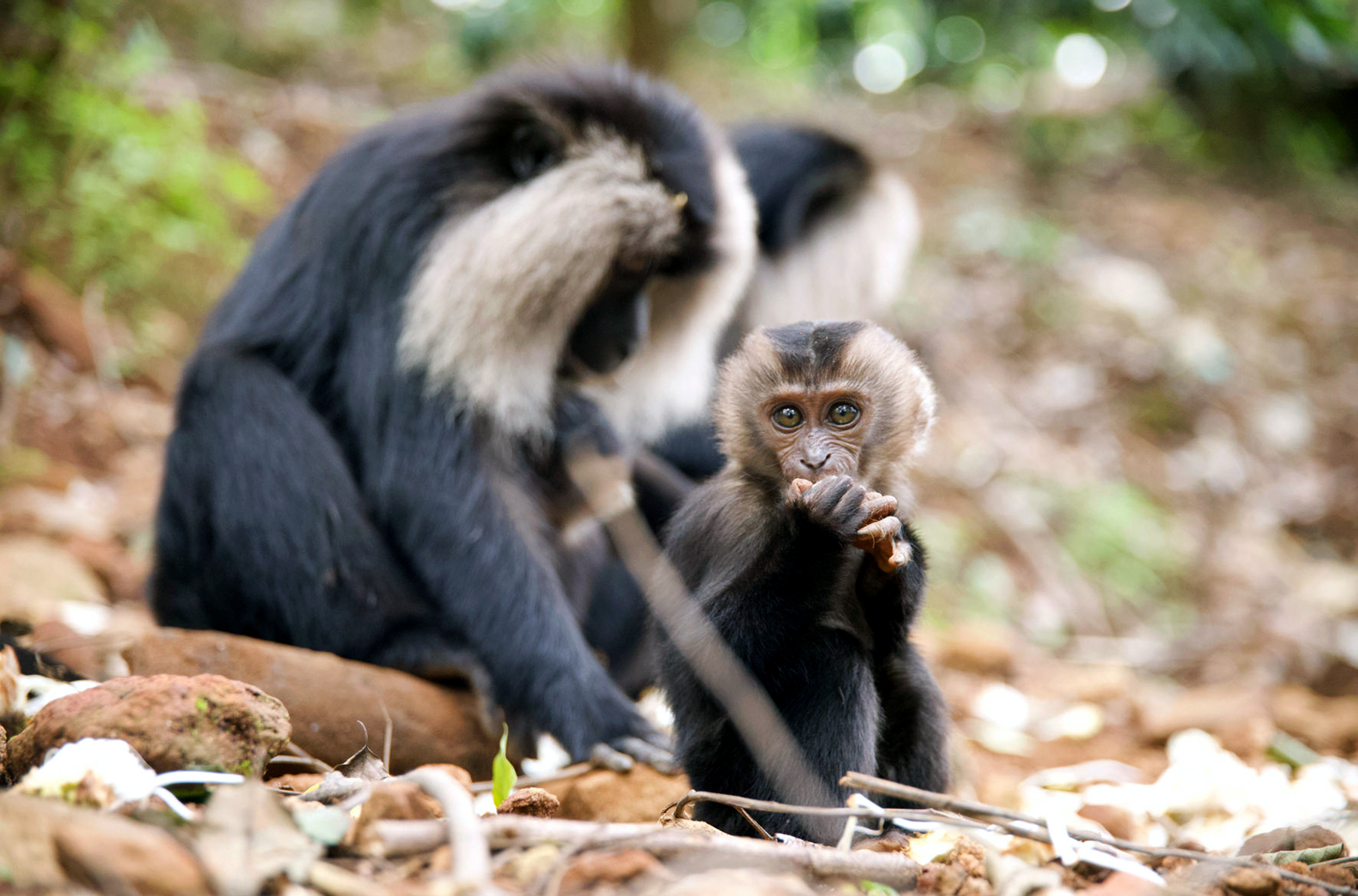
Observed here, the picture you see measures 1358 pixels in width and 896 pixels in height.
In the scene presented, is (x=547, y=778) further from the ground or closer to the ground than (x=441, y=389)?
closer to the ground

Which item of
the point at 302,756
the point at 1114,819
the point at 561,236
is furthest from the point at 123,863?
the point at 561,236

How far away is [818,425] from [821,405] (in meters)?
0.05

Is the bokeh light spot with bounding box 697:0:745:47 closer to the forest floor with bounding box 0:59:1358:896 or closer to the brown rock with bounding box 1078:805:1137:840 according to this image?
the forest floor with bounding box 0:59:1358:896

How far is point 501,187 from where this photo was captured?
12.6ft

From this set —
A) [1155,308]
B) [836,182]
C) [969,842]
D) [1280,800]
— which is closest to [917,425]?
[969,842]

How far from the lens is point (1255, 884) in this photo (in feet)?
6.68

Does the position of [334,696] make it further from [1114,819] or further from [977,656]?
[977,656]

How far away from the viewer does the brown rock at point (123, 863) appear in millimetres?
1481

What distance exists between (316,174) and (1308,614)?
5.70m

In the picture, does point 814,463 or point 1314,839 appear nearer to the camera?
point 1314,839

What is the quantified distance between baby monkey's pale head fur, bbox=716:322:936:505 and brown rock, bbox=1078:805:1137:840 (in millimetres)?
1067

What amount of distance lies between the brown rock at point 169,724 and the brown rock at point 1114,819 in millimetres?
2134

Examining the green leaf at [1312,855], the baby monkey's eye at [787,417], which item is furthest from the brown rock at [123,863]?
the green leaf at [1312,855]

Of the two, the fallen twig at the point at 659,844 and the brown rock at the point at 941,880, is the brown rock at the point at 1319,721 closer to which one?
the brown rock at the point at 941,880
